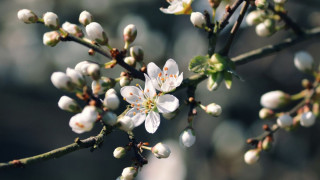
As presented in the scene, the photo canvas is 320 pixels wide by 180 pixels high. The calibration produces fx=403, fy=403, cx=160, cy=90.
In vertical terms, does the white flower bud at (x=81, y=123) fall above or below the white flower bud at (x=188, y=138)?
above

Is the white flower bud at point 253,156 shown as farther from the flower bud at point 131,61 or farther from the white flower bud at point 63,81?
the white flower bud at point 63,81

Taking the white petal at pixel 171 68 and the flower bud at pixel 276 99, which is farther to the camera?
the white petal at pixel 171 68

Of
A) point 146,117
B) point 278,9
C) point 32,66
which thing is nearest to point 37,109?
point 32,66

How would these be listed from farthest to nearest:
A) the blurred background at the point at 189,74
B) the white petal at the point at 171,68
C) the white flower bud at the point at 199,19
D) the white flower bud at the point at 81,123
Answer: the blurred background at the point at 189,74, the white petal at the point at 171,68, the white flower bud at the point at 199,19, the white flower bud at the point at 81,123

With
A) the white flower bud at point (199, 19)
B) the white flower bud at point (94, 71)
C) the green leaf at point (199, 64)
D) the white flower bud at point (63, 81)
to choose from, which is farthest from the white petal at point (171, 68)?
the white flower bud at point (63, 81)

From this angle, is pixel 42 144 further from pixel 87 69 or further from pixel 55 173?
pixel 87 69

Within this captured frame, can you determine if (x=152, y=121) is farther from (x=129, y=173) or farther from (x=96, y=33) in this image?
(x=96, y=33)

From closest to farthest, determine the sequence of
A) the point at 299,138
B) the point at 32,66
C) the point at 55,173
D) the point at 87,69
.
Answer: the point at 87,69 → the point at 299,138 → the point at 32,66 → the point at 55,173

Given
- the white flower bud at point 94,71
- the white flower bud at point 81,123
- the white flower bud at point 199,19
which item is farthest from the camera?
the white flower bud at point 199,19
